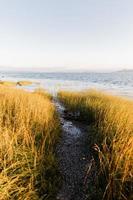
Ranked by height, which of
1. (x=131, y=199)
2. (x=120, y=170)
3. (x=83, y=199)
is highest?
(x=120, y=170)

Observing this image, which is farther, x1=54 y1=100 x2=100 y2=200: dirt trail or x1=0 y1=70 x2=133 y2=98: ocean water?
x1=0 y1=70 x2=133 y2=98: ocean water

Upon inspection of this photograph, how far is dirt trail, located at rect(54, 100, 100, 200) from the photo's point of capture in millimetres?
3521

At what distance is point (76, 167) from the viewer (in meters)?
4.35

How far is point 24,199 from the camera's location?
282 cm

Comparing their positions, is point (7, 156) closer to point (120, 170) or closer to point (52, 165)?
point (52, 165)

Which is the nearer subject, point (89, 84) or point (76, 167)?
point (76, 167)

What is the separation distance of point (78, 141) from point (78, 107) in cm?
353

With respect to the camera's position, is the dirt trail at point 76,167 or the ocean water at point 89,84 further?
the ocean water at point 89,84

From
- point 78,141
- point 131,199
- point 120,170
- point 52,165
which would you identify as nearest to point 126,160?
point 120,170

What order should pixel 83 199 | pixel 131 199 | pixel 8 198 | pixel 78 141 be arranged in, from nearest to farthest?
1. pixel 8 198
2. pixel 131 199
3. pixel 83 199
4. pixel 78 141

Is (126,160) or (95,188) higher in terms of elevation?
(126,160)

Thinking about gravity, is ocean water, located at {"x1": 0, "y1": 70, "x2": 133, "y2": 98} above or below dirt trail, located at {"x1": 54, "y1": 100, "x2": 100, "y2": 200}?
above

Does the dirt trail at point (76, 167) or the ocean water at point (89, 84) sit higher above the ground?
the ocean water at point (89, 84)

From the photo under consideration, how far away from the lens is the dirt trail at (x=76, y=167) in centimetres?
352
